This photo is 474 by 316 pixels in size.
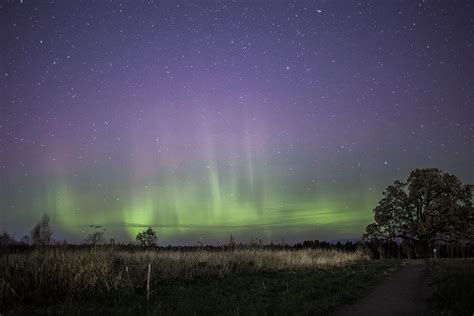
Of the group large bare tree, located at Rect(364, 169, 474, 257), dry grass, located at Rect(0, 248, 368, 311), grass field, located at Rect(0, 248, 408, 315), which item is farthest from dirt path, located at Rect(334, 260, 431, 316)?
large bare tree, located at Rect(364, 169, 474, 257)

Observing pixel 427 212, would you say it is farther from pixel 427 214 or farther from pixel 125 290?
pixel 125 290

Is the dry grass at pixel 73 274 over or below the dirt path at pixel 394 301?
over

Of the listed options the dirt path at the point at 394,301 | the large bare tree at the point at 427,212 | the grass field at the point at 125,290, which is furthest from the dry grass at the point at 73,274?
the large bare tree at the point at 427,212

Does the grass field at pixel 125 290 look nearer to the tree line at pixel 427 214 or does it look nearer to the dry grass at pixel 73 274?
the dry grass at pixel 73 274

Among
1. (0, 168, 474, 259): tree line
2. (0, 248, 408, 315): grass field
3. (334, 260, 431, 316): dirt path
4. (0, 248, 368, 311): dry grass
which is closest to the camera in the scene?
(334, 260, 431, 316): dirt path

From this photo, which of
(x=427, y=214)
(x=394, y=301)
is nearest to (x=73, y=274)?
(x=394, y=301)

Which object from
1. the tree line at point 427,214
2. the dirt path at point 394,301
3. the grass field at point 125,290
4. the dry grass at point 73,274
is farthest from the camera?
the tree line at point 427,214

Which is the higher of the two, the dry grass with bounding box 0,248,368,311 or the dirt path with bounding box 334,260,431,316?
the dry grass with bounding box 0,248,368,311

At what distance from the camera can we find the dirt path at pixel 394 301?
Answer: 12.5 meters

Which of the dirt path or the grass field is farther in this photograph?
the grass field

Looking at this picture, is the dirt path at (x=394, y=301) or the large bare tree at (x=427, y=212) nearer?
the dirt path at (x=394, y=301)

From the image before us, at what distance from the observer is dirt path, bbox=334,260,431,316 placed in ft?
40.9

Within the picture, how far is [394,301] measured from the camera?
1445 centimetres

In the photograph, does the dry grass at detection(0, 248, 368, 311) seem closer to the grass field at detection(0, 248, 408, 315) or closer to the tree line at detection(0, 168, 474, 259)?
the grass field at detection(0, 248, 408, 315)
